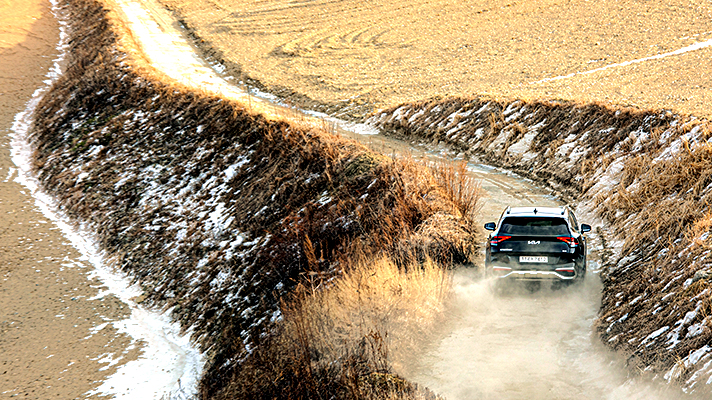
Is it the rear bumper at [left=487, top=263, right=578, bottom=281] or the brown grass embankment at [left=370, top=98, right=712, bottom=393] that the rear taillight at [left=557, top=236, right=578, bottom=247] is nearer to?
the rear bumper at [left=487, top=263, right=578, bottom=281]

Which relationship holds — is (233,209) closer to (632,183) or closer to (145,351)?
(145,351)

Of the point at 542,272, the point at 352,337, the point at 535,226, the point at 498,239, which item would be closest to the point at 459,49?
the point at 535,226

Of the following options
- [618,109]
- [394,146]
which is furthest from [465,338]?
[394,146]

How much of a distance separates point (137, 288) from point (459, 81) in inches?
784

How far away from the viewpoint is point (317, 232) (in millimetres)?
16359

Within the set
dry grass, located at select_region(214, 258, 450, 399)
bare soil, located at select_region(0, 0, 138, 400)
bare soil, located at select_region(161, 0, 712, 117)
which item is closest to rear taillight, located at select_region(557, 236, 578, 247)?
dry grass, located at select_region(214, 258, 450, 399)

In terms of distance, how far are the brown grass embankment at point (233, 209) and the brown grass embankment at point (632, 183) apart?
12.1 feet

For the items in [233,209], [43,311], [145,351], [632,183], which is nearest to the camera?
[145,351]

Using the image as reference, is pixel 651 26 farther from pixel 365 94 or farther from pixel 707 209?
pixel 707 209

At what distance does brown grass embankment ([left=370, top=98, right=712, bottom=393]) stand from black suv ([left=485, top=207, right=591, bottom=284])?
1.09 meters

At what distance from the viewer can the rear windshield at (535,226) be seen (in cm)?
1199

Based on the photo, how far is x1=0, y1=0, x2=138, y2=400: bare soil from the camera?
47.2 ft

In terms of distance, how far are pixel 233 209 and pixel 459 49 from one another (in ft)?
79.7

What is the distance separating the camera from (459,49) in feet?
130
